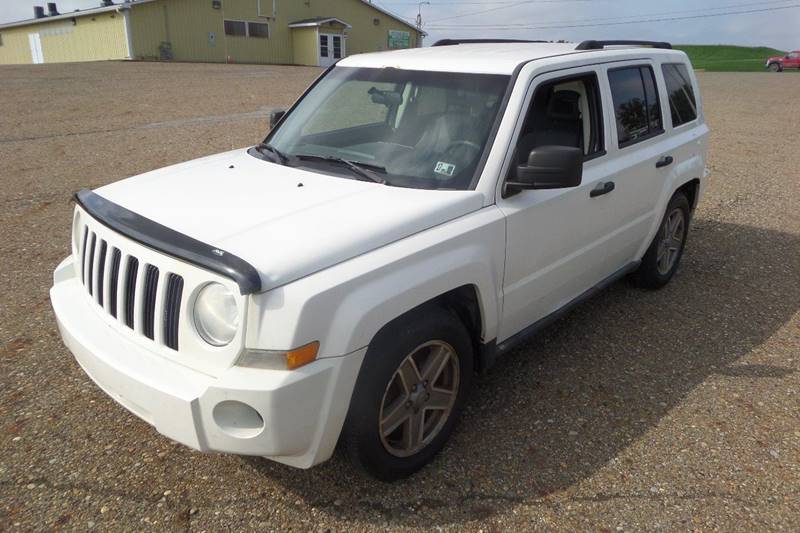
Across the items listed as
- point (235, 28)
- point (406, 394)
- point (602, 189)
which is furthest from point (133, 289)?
point (235, 28)

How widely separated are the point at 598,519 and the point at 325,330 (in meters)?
1.50

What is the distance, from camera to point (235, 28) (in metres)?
37.2

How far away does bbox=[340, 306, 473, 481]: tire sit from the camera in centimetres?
256

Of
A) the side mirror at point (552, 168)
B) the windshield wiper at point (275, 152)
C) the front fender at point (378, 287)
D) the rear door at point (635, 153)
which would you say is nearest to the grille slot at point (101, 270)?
the front fender at point (378, 287)

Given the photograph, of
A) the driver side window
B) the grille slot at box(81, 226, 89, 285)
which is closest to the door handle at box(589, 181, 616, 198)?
the driver side window

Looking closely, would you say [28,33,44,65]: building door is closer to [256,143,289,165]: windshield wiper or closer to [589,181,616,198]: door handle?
[256,143,289,165]: windshield wiper

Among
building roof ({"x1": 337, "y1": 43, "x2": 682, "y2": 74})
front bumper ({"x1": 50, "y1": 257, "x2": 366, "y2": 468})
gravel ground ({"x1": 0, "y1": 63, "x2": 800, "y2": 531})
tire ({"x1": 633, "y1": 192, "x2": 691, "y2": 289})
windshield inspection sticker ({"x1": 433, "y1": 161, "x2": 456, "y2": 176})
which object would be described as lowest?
gravel ground ({"x1": 0, "y1": 63, "x2": 800, "y2": 531})

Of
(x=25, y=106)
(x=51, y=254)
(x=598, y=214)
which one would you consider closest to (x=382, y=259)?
(x=598, y=214)

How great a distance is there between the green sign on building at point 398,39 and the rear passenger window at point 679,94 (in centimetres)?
4119

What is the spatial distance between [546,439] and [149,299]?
2082 mm

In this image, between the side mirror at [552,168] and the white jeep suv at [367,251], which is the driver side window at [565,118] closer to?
the white jeep suv at [367,251]

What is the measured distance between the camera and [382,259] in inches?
100.0

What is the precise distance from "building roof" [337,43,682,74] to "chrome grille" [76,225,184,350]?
199cm

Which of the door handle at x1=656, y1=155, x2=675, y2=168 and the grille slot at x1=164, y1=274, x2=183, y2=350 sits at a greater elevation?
the door handle at x1=656, y1=155, x2=675, y2=168
